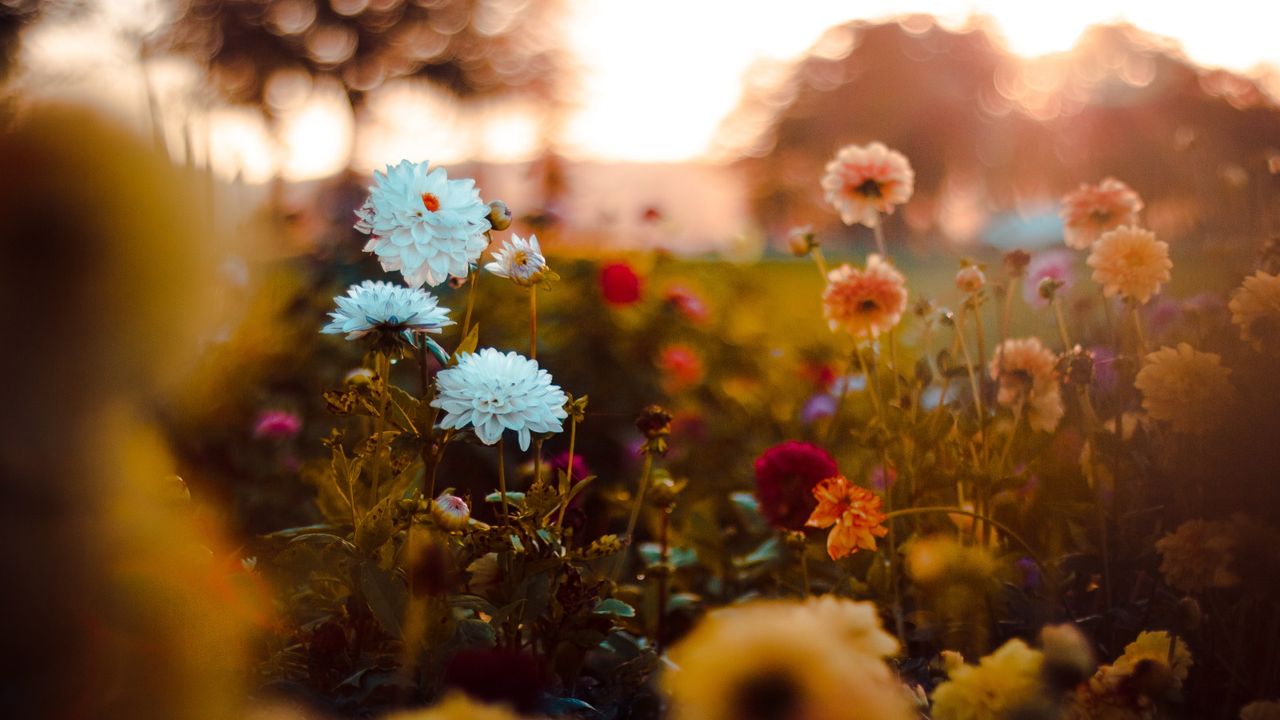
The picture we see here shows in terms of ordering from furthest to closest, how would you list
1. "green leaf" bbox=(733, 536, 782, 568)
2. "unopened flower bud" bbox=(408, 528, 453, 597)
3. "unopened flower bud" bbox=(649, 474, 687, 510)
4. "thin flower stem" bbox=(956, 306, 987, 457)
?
"green leaf" bbox=(733, 536, 782, 568) < "thin flower stem" bbox=(956, 306, 987, 457) < "unopened flower bud" bbox=(649, 474, 687, 510) < "unopened flower bud" bbox=(408, 528, 453, 597)

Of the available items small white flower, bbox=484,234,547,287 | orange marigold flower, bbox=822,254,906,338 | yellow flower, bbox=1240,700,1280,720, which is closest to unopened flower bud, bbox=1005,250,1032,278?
orange marigold flower, bbox=822,254,906,338

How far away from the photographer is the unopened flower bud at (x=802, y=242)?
195 centimetres

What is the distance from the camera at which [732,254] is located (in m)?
4.46

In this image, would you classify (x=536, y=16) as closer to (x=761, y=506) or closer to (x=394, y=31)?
(x=394, y=31)

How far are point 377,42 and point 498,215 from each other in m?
14.0

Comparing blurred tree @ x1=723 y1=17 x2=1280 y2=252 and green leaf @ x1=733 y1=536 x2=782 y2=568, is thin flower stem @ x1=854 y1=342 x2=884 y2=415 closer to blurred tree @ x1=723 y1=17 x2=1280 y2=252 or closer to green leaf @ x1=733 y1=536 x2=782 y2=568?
green leaf @ x1=733 y1=536 x2=782 y2=568

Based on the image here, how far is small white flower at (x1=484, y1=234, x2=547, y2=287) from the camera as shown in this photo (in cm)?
128

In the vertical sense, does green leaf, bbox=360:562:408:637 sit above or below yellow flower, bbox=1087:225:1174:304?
below

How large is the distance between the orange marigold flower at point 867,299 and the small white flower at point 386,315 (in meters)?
0.93

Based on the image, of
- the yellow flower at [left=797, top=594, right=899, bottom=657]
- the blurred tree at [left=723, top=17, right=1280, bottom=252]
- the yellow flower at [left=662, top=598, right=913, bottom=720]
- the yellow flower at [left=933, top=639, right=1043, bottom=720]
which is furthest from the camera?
the blurred tree at [left=723, top=17, right=1280, bottom=252]

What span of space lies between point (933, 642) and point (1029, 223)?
89.1 feet

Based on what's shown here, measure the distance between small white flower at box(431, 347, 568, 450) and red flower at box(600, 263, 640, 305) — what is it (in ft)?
6.64

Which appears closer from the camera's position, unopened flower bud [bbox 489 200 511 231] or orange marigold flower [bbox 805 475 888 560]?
unopened flower bud [bbox 489 200 511 231]

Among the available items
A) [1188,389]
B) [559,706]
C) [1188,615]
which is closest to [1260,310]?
[1188,389]
